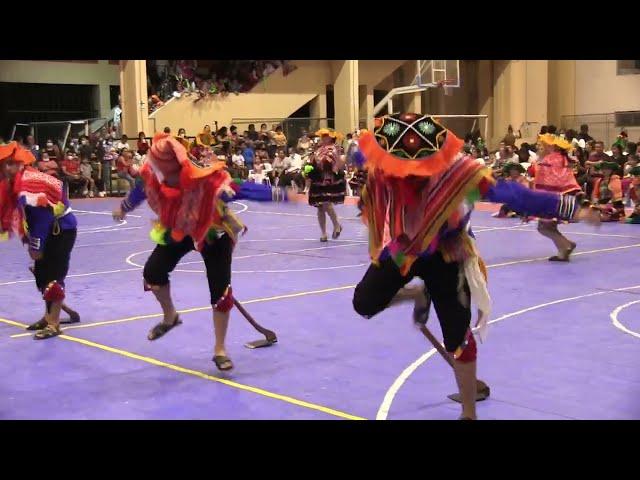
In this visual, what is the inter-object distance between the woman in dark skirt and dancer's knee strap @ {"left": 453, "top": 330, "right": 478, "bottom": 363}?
8.98m

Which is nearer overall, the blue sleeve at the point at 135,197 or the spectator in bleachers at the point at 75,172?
the blue sleeve at the point at 135,197

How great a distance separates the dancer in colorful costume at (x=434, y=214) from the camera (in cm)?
464

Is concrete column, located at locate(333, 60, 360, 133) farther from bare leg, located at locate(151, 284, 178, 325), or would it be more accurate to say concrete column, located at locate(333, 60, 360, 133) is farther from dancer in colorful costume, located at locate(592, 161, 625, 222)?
bare leg, located at locate(151, 284, 178, 325)

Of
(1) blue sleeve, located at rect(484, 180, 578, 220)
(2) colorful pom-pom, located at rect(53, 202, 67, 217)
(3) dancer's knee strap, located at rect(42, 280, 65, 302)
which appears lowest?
(3) dancer's knee strap, located at rect(42, 280, 65, 302)

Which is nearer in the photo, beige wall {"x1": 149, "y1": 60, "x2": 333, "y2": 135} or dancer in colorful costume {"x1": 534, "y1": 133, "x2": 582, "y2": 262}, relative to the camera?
dancer in colorful costume {"x1": 534, "y1": 133, "x2": 582, "y2": 262}

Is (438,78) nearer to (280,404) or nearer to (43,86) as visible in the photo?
(43,86)

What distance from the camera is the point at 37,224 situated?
7312mm

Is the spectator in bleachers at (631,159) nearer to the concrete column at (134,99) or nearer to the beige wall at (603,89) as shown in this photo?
the beige wall at (603,89)

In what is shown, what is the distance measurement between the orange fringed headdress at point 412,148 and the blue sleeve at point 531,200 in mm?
341

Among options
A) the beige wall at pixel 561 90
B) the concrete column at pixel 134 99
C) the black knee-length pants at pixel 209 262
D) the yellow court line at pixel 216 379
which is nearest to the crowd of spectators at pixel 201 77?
the concrete column at pixel 134 99

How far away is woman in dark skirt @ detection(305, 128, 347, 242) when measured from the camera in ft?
45.1

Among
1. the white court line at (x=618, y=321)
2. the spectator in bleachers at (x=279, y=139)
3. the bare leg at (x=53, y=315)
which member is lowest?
the white court line at (x=618, y=321)

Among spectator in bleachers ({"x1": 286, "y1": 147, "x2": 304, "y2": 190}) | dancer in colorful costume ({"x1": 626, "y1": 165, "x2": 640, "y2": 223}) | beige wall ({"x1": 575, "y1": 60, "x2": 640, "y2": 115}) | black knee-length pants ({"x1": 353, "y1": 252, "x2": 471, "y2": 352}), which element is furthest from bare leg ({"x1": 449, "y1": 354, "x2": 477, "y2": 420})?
beige wall ({"x1": 575, "y1": 60, "x2": 640, "y2": 115})
